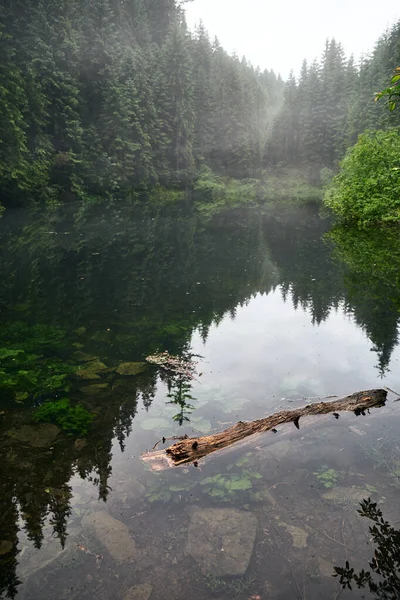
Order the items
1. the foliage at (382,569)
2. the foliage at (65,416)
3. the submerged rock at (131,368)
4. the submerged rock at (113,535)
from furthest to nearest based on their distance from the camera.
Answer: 1. the submerged rock at (131,368)
2. the foliage at (65,416)
3. the submerged rock at (113,535)
4. the foliage at (382,569)

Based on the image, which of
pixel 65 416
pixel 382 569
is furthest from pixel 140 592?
pixel 65 416

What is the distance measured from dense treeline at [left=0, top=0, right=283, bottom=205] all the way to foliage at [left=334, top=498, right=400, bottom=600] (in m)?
38.1

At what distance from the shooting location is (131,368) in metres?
8.12

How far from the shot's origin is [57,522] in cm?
433

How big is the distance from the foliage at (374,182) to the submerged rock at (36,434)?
71.0 ft

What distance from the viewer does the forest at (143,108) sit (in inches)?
1617

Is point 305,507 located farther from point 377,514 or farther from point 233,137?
point 233,137

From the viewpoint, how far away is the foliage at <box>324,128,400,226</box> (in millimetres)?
23062

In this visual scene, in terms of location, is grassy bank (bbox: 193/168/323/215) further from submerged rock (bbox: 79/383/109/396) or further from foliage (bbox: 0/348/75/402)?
submerged rock (bbox: 79/383/109/396)

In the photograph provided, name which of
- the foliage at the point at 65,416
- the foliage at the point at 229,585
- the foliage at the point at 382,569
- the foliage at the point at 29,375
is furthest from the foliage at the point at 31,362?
the foliage at the point at 382,569

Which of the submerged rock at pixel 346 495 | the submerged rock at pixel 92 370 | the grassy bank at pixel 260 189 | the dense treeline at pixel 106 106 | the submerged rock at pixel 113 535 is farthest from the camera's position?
the grassy bank at pixel 260 189

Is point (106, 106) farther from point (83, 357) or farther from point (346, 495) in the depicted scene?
point (346, 495)

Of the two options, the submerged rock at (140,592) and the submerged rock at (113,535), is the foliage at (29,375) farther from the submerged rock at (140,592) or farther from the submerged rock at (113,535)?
the submerged rock at (140,592)

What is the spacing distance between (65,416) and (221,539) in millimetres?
3274
